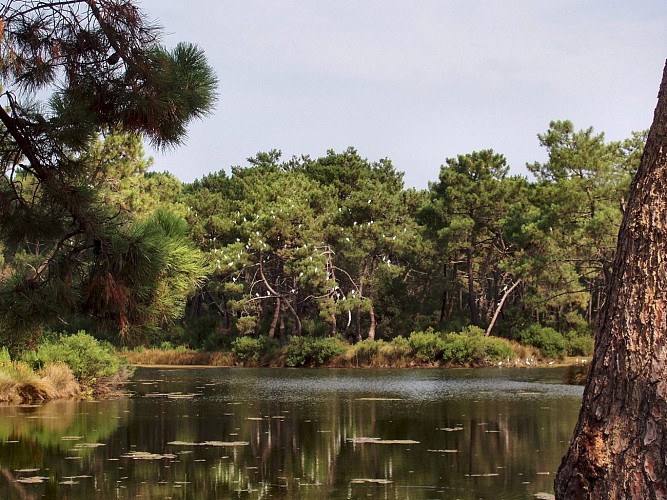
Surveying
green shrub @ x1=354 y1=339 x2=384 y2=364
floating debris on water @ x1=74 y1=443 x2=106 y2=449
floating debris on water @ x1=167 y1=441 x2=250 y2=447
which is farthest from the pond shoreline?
floating debris on water @ x1=74 y1=443 x2=106 y2=449

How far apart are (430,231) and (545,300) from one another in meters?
7.02

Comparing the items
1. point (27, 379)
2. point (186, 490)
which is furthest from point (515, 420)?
point (27, 379)

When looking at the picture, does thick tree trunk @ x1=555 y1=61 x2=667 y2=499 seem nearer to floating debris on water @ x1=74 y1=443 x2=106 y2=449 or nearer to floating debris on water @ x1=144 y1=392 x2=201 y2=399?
floating debris on water @ x1=74 y1=443 x2=106 y2=449

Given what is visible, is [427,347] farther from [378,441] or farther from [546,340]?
[378,441]

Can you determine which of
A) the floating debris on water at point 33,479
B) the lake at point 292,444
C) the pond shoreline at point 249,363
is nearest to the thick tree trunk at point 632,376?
the lake at point 292,444

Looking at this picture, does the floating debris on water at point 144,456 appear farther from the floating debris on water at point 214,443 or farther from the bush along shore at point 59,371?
the bush along shore at point 59,371

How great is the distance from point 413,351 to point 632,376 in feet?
107

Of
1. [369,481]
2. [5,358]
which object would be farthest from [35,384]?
[369,481]

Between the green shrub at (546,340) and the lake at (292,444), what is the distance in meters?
14.8

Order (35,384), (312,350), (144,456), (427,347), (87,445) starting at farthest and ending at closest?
(312,350) → (427,347) → (35,384) → (87,445) → (144,456)

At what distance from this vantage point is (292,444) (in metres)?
12.8

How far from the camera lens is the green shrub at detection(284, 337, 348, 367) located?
36.7m

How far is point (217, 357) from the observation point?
40.6 metres

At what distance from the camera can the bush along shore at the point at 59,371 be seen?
1772 cm
